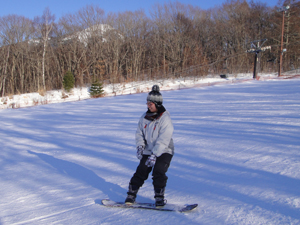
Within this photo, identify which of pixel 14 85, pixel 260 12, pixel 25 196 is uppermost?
pixel 260 12

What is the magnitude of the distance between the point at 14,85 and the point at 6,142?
1427 inches

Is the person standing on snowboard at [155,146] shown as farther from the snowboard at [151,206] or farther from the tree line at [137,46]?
the tree line at [137,46]

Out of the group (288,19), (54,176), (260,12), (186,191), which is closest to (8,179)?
(54,176)

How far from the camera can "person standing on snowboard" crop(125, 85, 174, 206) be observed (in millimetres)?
2832

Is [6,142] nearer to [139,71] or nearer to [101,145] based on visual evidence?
[101,145]

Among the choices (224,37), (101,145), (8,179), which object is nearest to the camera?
(8,179)

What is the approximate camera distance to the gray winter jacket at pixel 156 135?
282 cm

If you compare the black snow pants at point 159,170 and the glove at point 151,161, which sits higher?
the glove at point 151,161

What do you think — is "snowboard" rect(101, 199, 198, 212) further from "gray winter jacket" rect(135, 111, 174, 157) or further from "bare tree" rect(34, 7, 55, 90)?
"bare tree" rect(34, 7, 55, 90)

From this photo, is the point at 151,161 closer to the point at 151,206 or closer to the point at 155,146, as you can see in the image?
the point at 155,146

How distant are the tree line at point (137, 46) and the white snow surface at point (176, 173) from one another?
2804 cm

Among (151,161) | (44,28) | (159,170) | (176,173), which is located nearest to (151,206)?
(159,170)

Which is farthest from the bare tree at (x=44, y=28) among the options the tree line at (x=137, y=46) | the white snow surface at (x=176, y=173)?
the white snow surface at (x=176, y=173)

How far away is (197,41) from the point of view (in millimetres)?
42656
